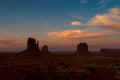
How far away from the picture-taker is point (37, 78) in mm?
49094

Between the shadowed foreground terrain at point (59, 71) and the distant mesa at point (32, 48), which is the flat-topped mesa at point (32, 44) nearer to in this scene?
the distant mesa at point (32, 48)

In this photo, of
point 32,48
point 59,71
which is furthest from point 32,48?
point 59,71

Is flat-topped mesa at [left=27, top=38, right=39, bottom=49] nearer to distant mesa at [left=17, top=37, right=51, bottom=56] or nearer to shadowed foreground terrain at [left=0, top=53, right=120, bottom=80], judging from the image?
distant mesa at [left=17, top=37, right=51, bottom=56]

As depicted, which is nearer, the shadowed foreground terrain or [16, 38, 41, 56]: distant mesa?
the shadowed foreground terrain

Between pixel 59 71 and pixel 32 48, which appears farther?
pixel 32 48

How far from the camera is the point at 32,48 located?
16450 centimetres

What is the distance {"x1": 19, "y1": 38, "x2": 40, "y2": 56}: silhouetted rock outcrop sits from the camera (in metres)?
160

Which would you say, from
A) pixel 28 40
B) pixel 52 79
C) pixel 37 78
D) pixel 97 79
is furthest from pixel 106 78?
pixel 28 40

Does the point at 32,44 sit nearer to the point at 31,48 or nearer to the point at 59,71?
the point at 31,48

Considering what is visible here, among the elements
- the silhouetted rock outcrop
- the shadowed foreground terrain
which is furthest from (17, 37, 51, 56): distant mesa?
the shadowed foreground terrain

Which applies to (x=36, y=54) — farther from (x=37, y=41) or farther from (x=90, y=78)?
(x=90, y=78)

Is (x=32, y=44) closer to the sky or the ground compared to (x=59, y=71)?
closer to the sky

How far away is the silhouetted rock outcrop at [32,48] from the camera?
160 meters

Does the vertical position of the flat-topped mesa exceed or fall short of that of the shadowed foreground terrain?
it exceeds it
